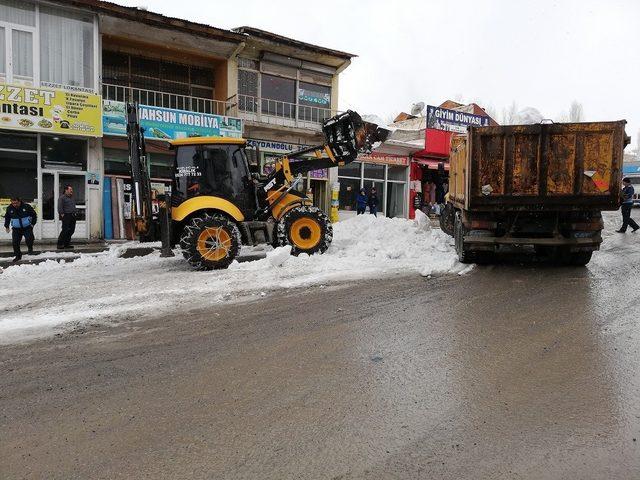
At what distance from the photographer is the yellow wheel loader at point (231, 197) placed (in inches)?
369

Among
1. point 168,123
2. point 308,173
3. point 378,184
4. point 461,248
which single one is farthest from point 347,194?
point 461,248

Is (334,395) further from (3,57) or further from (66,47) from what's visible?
(66,47)

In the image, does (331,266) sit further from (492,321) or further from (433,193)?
(433,193)

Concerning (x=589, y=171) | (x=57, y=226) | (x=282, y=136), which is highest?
(x=282, y=136)

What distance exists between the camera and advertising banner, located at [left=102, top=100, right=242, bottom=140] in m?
15.7

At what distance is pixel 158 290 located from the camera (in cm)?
750

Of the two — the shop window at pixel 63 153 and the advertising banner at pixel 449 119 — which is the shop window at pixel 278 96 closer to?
the shop window at pixel 63 153

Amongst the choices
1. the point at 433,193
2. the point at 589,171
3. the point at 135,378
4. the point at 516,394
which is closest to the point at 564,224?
the point at 589,171

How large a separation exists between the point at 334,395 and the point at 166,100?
55.2ft

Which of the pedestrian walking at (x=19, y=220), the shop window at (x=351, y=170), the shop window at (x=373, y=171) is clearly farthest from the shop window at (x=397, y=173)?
the pedestrian walking at (x=19, y=220)

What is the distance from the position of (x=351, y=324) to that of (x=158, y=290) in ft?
→ 10.8

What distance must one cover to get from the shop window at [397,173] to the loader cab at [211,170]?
15802 millimetres

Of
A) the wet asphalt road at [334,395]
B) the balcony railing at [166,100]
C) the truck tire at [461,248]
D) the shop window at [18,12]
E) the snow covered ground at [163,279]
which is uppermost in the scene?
the shop window at [18,12]

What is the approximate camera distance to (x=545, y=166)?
9.01 meters
